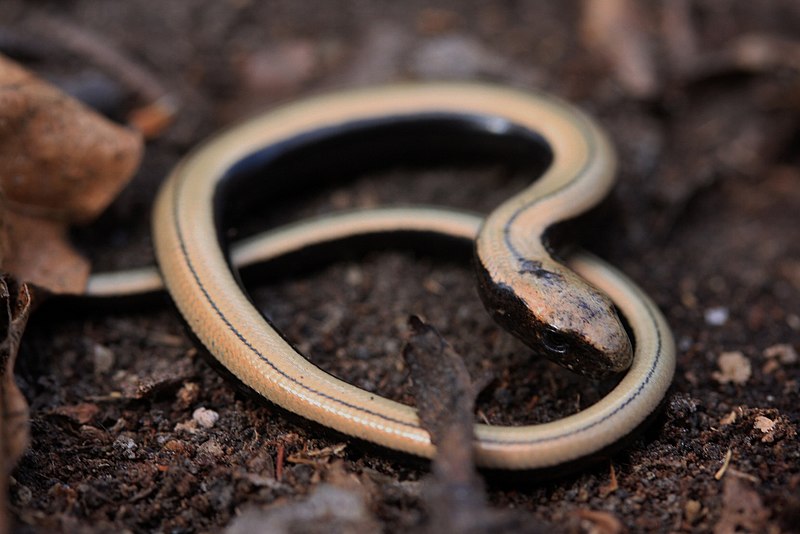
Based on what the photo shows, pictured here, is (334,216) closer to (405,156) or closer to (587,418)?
(405,156)

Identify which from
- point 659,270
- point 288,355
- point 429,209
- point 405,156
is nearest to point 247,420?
point 288,355

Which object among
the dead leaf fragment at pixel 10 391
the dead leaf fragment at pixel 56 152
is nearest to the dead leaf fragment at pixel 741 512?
the dead leaf fragment at pixel 10 391

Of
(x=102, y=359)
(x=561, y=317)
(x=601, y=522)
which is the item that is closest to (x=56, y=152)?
(x=102, y=359)

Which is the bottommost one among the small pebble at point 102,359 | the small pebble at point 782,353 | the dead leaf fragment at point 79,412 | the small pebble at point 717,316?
the small pebble at point 102,359

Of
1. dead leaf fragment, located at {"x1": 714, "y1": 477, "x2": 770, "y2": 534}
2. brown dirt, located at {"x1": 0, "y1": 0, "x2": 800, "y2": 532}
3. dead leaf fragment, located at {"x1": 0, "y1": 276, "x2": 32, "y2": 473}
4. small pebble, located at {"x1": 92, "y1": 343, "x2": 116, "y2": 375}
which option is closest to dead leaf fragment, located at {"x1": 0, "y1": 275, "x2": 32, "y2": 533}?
dead leaf fragment, located at {"x1": 0, "y1": 276, "x2": 32, "y2": 473}

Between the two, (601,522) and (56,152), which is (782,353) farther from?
(56,152)

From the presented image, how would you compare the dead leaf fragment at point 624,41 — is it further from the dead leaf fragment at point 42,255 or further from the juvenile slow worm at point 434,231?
the dead leaf fragment at point 42,255
